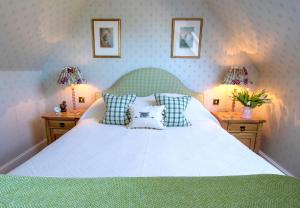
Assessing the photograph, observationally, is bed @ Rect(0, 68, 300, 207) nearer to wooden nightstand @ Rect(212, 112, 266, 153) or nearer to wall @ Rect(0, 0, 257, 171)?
wooden nightstand @ Rect(212, 112, 266, 153)

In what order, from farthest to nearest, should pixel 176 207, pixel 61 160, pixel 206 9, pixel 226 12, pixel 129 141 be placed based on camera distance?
1. pixel 206 9
2. pixel 226 12
3. pixel 129 141
4. pixel 61 160
5. pixel 176 207

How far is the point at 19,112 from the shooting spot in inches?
99.3

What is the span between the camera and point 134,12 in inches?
102

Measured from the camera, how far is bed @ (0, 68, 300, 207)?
0.90 m

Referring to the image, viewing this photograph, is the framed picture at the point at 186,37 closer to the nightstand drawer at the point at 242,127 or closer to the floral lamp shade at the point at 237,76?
the floral lamp shade at the point at 237,76

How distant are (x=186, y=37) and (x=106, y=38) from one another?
3.60 ft

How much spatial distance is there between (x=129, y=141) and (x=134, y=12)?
1.78 meters

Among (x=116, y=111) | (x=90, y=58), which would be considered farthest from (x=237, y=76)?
(x=90, y=58)

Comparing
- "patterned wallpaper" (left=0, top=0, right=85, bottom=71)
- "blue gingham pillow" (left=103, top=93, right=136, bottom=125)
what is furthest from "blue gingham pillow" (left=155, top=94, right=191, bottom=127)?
"patterned wallpaper" (left=0, top=0, right=85, bottom=71)

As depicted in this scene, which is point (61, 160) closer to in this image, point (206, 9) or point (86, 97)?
point (86, 97)

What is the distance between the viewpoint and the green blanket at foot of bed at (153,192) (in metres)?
0.86

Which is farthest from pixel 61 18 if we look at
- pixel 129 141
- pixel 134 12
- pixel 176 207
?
pixel 176 207

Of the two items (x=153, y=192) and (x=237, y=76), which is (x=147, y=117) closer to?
(x=153, y=192)

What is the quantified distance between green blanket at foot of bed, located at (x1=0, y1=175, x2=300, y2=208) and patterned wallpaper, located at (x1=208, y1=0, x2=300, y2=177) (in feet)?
4.51
